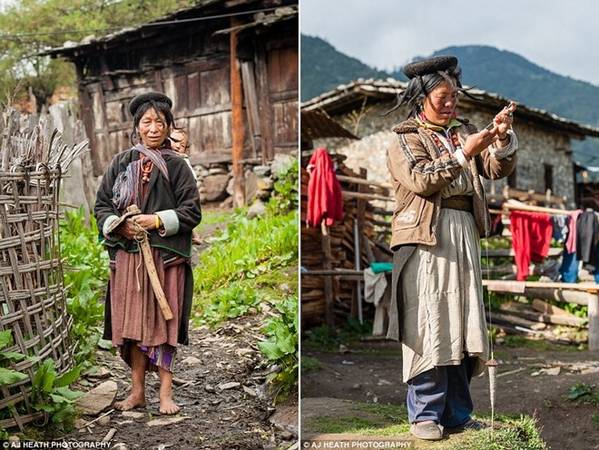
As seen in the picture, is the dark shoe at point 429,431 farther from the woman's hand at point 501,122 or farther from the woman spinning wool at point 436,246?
the woman's hand at point 501,122

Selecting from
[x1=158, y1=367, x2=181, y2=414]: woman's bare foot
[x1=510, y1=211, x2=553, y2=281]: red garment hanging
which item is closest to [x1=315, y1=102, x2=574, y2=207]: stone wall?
[x1=510, y1=211, x2=553, y2=281]: red garment hanging

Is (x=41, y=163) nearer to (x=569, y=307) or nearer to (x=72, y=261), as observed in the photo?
(x=72, y=261)

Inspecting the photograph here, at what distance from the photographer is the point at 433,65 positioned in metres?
2.77

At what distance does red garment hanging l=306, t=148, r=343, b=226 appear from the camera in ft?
18.9

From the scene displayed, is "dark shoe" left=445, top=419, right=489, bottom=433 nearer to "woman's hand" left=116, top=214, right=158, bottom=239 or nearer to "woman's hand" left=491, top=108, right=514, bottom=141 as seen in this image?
"woman's hand" left=491, top=108, right=514, bottom=141

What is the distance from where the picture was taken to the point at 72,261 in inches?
126

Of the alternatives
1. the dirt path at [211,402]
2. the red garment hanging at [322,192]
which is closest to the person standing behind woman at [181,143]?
the dirt path at [211,402]

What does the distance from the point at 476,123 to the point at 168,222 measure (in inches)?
228

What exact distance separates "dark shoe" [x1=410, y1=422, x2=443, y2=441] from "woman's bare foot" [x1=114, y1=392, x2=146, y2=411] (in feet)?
3.41

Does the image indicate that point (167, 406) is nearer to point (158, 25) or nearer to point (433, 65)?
point (433, 65)

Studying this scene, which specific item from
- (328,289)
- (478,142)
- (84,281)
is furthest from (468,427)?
(328,289)

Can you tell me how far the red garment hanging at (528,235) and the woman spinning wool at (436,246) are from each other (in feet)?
12.3

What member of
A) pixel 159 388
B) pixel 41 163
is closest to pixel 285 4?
pixel 41 163

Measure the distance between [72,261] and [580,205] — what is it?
1407 centimetres
